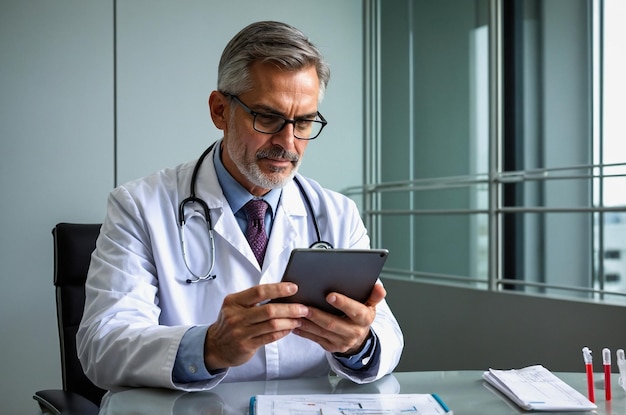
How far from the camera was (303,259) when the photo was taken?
3.70 feet

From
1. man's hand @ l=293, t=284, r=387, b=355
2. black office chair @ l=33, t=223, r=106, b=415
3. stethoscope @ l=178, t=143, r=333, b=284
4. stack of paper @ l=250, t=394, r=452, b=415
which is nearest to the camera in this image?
stack of paper @ l=250, t=394, r=452, b=415

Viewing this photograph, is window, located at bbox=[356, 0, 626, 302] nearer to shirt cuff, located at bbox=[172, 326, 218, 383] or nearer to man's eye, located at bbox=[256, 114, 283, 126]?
man's eye, located at bbox=[256, 114, 283, 126]

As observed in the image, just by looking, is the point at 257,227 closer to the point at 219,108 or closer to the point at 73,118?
the point at 219,108

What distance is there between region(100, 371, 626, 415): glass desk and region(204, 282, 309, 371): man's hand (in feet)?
0.23

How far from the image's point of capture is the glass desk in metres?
1.15

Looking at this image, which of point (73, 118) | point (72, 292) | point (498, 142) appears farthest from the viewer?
point (73, 118)

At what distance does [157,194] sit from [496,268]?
68.7 inches

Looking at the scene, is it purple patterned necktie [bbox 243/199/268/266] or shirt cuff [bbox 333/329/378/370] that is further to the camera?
purple patterned necktie [bbox 243/199/268/266]

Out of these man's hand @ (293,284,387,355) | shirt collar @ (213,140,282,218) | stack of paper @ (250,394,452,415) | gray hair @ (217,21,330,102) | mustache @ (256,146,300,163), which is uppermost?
gray hair @ (217,21,330,102)

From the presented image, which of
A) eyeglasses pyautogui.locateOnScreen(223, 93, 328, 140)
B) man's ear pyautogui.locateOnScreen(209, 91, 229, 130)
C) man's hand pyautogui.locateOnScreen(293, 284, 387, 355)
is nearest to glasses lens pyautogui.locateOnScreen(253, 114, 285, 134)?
eyeglasses pyautogui.locateOnScreen(223, 93, 328, 140)

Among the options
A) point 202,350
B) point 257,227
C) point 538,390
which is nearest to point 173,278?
point 257,227

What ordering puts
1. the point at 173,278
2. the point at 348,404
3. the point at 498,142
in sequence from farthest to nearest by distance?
the point at 498,142 → the point at 173,278 → the point at 348,404

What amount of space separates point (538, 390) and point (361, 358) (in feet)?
1.13

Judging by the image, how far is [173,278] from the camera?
1.59 m
